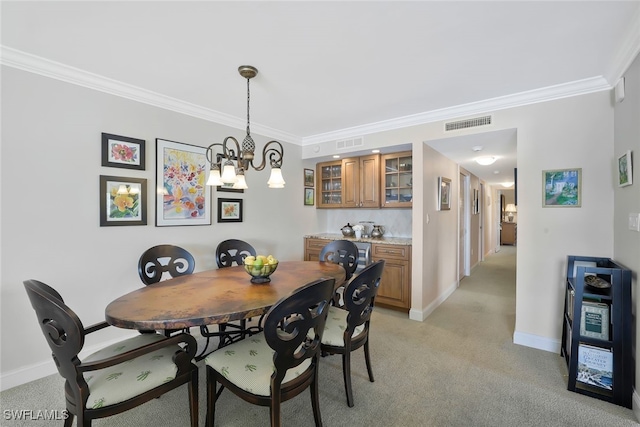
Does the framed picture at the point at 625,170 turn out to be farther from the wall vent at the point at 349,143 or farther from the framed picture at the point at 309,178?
the framed picture at the point at 309,178

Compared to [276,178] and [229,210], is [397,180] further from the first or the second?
[229,210]

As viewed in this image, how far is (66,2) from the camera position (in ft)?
5.23

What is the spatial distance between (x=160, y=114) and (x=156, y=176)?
66 cm

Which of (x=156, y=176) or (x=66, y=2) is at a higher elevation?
(x=66, y=2)

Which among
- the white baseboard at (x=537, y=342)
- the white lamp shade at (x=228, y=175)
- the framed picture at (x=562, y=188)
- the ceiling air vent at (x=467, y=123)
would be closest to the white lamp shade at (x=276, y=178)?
the white lamp shade at (x=228, y=175)

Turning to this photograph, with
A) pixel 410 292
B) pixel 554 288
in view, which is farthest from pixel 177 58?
pixel 554 288

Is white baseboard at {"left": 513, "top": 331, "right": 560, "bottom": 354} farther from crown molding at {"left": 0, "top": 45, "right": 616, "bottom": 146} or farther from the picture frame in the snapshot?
the picture frame

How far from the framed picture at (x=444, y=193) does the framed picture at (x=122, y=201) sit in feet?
12.0

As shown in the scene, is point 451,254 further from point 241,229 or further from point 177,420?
point 177,420

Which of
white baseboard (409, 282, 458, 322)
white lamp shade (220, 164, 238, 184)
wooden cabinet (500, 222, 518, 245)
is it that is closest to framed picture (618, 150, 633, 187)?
white baseboard (409, 282, 458, 322)

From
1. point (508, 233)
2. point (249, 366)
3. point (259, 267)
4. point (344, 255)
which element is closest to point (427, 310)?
point (344, 255)

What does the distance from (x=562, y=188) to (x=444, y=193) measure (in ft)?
5.36

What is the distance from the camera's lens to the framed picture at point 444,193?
13.1 feet

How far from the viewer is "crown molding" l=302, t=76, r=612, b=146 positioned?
8.13ft
